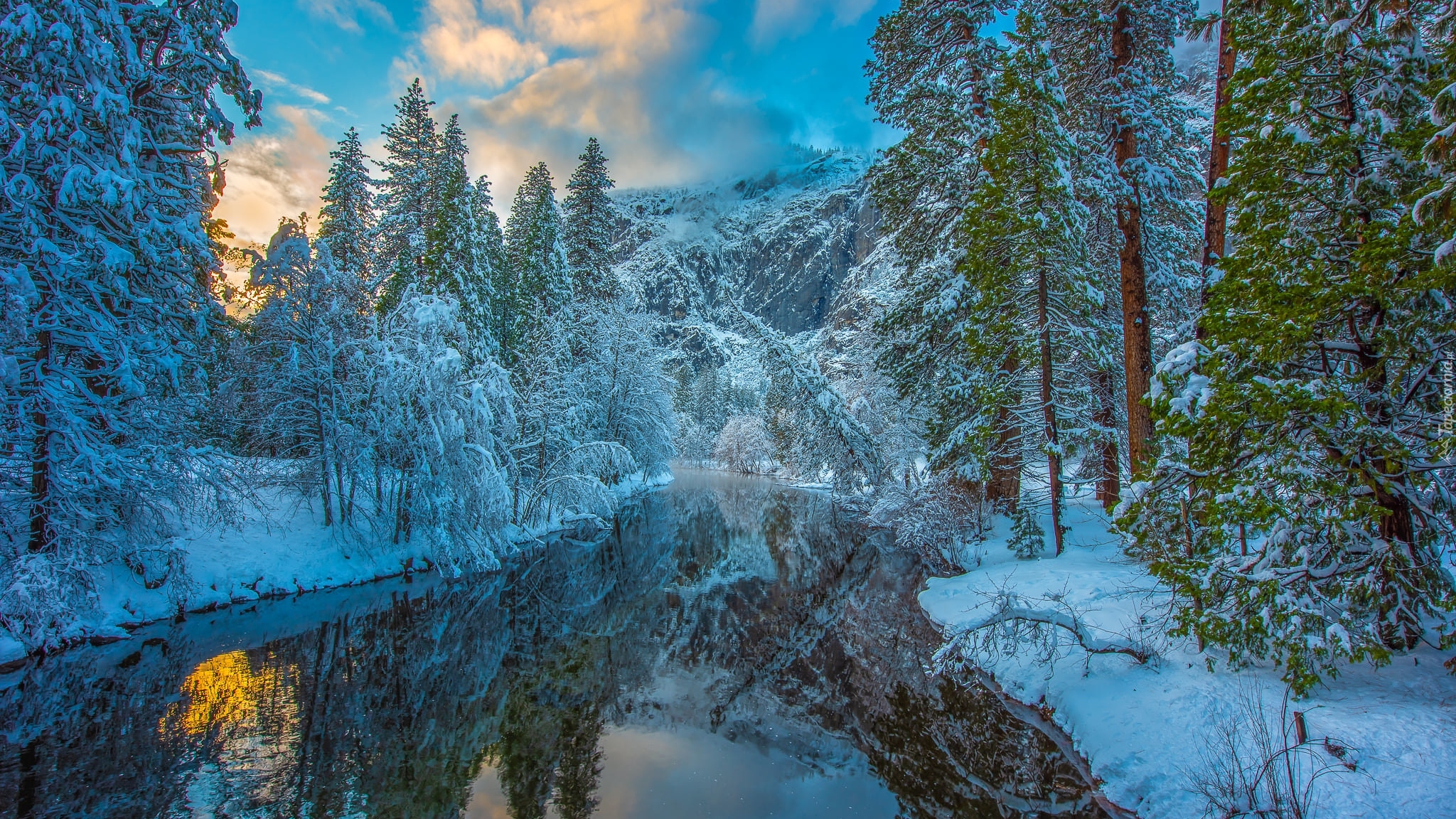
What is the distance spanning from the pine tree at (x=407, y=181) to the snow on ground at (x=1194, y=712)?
28794mm

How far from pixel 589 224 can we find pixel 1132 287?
2576 centimetres

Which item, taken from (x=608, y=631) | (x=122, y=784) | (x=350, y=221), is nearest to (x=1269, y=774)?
(x=608, y=631)

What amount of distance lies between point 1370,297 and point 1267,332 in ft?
3.72

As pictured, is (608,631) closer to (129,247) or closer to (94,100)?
(129,247)

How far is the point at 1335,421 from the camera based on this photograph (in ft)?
17.7

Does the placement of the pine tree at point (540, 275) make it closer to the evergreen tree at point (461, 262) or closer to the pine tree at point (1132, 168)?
the evergreen tree at point (461, 262)

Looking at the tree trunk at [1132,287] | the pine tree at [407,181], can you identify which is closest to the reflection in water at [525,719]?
the tree trunk at [1132,287]

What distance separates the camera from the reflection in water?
6.60 metres

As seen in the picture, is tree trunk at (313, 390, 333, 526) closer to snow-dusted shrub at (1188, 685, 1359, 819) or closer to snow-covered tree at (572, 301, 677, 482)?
snow-covered tree at (572, 301, 677, 482)

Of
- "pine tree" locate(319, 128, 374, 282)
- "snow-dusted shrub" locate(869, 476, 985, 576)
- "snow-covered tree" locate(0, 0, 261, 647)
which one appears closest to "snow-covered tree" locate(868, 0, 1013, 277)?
"snow-dusted shrub" locate(869, 476, 985, 576)

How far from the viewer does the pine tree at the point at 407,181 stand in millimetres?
27094

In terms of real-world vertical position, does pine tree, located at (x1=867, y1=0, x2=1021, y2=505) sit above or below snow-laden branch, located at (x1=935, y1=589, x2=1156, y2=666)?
above

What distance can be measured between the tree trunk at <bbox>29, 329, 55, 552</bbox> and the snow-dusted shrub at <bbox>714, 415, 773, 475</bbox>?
171 feet

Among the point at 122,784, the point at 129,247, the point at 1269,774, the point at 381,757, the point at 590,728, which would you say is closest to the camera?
the point at 1269,774
